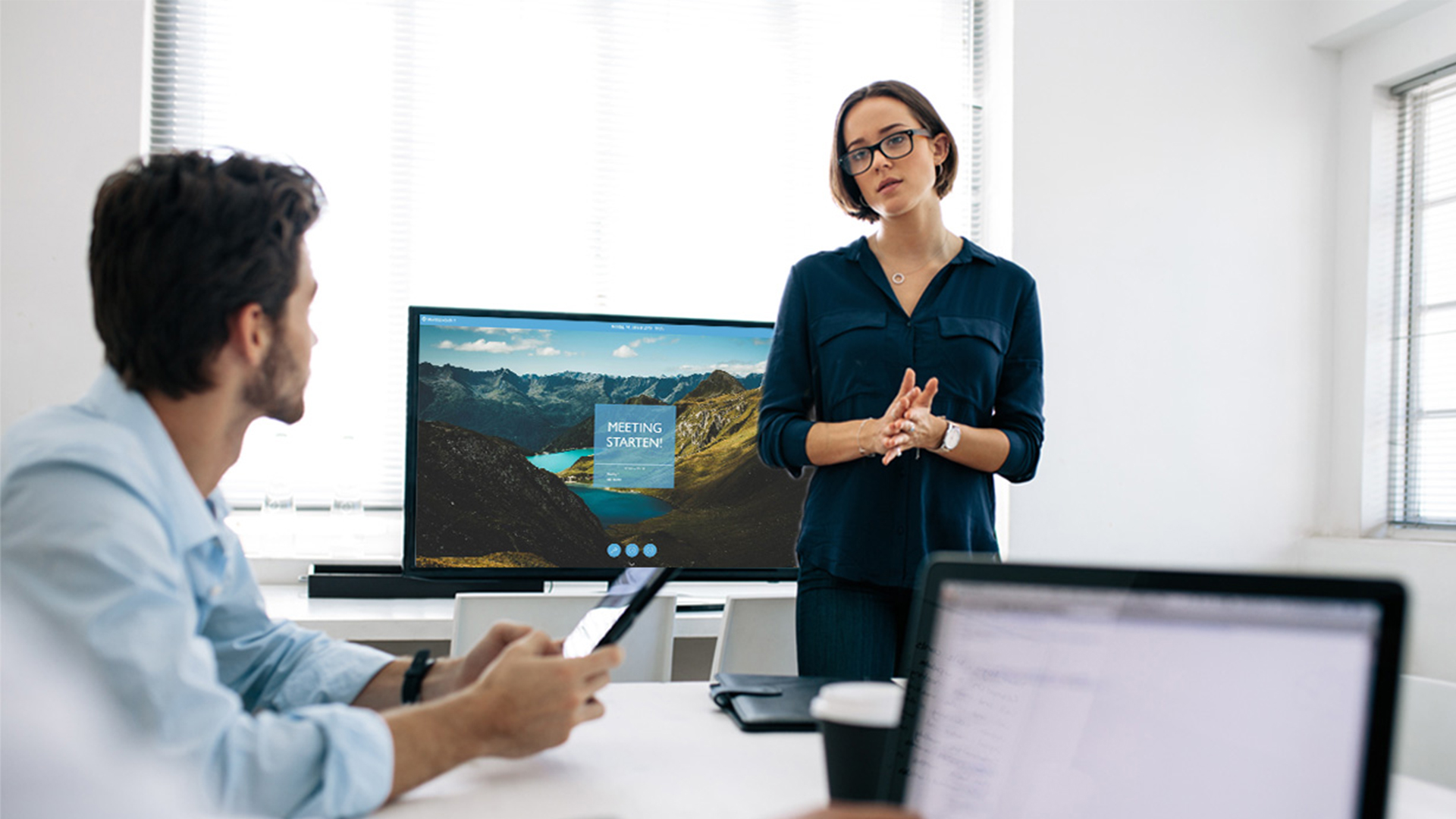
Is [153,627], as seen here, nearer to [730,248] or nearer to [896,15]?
[730,248]

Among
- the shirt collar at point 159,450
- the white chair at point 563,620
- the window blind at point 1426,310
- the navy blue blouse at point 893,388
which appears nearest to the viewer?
the shirt collar at point 159,450

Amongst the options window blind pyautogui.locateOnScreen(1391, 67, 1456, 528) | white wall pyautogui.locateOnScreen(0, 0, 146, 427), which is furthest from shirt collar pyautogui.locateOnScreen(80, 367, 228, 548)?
window blind pyautogui.locateOnScreen(1391, 67, 1456, 528)

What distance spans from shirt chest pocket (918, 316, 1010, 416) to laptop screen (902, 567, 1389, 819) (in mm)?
1172

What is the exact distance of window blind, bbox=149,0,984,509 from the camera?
2928 millimetres

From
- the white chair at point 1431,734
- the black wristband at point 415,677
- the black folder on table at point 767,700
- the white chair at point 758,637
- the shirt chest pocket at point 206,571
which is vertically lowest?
the white chair at point 758,637

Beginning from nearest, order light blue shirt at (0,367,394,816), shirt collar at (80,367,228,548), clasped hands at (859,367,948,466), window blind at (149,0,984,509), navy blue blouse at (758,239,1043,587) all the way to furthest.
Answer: light blue shirt at (0,367,394,816), shirt collar at (80,367,228,548), clasped hands at (859,367,948,466), navy blue blouse at (758,239,1043,587), window blind at (149,0,984,509)

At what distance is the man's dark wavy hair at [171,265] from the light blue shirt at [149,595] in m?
0.04

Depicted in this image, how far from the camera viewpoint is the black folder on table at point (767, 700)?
1.07 metres

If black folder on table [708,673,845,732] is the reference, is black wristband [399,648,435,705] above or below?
above

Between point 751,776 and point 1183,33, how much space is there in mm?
3290

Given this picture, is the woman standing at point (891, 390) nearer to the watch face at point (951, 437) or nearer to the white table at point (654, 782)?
the watch face at point (951, 437)

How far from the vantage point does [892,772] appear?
623 millimetres

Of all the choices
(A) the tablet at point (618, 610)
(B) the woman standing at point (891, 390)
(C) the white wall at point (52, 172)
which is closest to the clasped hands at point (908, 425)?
(B) the woman standing at point (891, 390)

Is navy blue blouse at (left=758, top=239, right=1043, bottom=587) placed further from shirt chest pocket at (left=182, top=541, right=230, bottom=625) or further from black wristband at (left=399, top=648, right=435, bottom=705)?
shirt chest pocket at (left=182, top=541, right=230, bottom=625)
